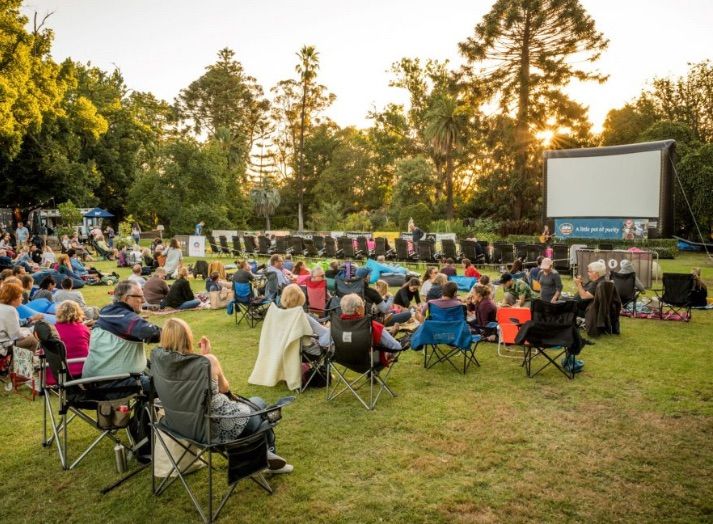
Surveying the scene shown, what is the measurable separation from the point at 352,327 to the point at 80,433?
2.61m

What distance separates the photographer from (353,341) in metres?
5.28

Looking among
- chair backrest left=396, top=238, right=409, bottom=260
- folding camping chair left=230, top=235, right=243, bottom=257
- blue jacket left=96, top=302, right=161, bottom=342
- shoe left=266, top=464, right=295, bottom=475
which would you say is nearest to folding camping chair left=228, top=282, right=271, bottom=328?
blue jacket left=96, top=302, right=161, bottom=342

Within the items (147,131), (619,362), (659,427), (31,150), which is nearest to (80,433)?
(659,427)

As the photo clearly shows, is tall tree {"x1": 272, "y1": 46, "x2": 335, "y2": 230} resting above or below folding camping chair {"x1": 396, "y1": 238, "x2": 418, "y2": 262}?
above

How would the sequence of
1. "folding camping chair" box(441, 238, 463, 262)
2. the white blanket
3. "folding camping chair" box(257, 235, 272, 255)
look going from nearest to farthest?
the white blanket < "folding camping chair" box(441, 238, 463, 262) < "folding camping chair" box(257, 235, 272, 255)

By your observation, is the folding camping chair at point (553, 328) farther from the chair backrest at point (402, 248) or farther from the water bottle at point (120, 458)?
the chair backrest at point (402, 248)

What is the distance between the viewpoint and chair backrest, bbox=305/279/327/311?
8492 mm

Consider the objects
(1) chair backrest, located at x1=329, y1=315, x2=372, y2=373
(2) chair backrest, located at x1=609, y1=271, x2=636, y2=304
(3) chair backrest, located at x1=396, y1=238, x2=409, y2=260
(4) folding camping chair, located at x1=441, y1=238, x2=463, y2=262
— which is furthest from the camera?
(3) chair backrest, located at x1=396, y1=238, x2=409, y2=260

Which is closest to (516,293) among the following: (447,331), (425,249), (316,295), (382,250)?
(447,331)

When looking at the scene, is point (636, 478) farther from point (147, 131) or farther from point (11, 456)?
point (147, 131)

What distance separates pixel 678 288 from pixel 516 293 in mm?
3233

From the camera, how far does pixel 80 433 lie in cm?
489

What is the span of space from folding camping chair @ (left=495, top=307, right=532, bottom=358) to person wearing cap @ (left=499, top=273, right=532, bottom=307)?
0.83 meters

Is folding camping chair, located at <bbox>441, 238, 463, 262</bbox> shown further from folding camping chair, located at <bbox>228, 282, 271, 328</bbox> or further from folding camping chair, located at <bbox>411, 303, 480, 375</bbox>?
folding camping chair, located at <bbox>411, 303, 480, 375</bbox>
